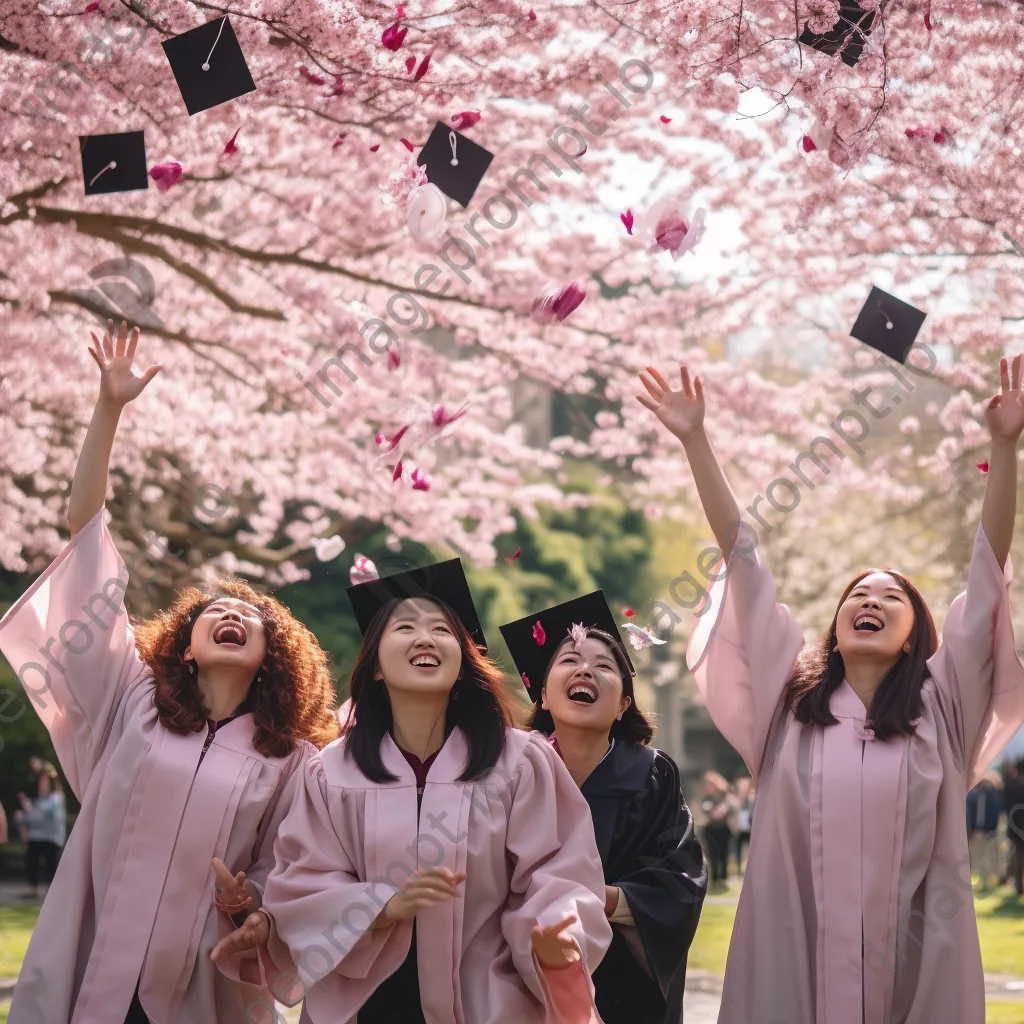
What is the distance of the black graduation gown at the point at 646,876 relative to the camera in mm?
3928

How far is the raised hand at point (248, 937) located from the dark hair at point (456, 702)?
0.48 metres

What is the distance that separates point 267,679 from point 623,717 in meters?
1.13

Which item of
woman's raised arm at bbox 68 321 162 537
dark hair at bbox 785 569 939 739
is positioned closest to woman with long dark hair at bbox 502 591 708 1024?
dark hair at bbox 785 569 939 739

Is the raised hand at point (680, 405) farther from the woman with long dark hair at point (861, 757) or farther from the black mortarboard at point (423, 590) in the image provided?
the black mortarboard at point (423, 590)

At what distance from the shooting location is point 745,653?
14.2 ft

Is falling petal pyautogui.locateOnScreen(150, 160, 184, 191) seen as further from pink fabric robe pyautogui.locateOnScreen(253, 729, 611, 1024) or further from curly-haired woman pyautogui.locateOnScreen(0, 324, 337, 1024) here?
pink fabric robe pyautogui.locateOnScreen(253, 729, 611, 1024)

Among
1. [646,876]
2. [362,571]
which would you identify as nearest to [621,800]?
[646,876]

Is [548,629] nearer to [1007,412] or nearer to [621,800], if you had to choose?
[621,800]

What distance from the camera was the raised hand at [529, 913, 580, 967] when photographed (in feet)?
11.2

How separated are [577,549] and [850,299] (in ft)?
48.7

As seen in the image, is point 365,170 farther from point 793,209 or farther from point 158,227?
point 793,209

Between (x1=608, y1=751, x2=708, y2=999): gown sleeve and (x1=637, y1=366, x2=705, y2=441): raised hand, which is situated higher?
(x1=637, y1=366, x2=705, y2=441): raised hand

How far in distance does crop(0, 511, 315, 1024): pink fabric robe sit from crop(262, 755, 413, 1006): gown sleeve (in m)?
0.28

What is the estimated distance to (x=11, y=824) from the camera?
13.5m
